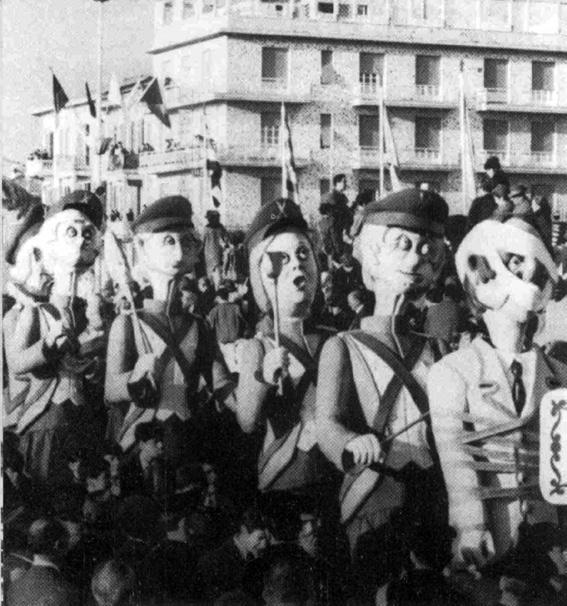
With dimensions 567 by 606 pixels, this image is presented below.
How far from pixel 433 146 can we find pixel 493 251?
404 millimetres

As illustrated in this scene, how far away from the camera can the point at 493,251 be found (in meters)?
4.56

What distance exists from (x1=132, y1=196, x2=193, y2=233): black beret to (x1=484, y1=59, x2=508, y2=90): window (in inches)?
39.2

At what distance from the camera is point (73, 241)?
4680mm

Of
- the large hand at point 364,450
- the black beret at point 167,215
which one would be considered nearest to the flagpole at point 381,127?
the black beret at point 167,215

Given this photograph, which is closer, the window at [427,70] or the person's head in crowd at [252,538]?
the person's head in crowd at [252,538]

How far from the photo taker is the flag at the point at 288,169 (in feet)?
15.2

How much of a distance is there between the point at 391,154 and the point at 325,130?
8.4 inches

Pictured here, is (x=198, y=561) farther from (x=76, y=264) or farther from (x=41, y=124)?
(x=41, y=124)

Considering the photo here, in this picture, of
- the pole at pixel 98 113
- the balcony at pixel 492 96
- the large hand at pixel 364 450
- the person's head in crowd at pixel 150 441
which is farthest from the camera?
the balcony at pixel 492 96

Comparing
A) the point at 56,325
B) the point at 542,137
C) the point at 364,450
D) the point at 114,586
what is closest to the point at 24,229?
the point at 56,325

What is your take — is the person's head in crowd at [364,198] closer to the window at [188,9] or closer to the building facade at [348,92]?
the building facade at [348,92]

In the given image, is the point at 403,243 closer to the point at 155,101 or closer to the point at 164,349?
the point at 164,349

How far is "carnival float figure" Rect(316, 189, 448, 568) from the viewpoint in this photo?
4531mm

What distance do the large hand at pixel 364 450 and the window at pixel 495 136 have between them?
0.98 meters
